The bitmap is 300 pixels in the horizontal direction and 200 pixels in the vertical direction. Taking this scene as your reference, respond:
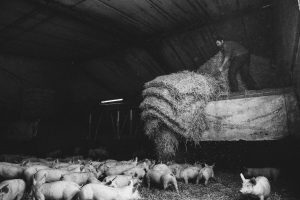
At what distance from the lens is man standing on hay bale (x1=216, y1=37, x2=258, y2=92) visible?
6.81 metres

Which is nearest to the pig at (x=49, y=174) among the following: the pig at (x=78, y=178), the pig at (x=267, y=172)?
the pig at (x=78, y=178)

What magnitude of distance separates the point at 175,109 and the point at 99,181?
2549 mm

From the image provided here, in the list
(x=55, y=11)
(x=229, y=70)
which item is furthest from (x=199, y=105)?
(x=55, y=11)

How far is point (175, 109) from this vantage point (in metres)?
6.05

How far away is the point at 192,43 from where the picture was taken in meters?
7.73

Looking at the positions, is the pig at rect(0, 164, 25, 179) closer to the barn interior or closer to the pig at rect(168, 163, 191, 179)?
the pig at rect(168, 163, 191, 179)

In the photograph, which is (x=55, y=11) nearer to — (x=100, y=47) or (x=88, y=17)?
(x=88, y=17)

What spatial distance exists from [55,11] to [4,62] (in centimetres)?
437

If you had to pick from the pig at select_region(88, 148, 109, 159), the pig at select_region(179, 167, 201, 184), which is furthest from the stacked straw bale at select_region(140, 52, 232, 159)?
the pig at select_region(88, 148, 109, 159)

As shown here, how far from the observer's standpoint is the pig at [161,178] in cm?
458

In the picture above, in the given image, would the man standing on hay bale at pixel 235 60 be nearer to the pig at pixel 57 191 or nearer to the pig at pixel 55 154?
the pig at pixel 57 191

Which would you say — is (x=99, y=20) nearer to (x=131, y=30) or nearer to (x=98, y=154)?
(x=131, y=30)

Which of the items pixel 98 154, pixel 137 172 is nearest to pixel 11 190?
pixel 137 172

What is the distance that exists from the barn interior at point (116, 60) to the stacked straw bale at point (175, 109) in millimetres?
598
